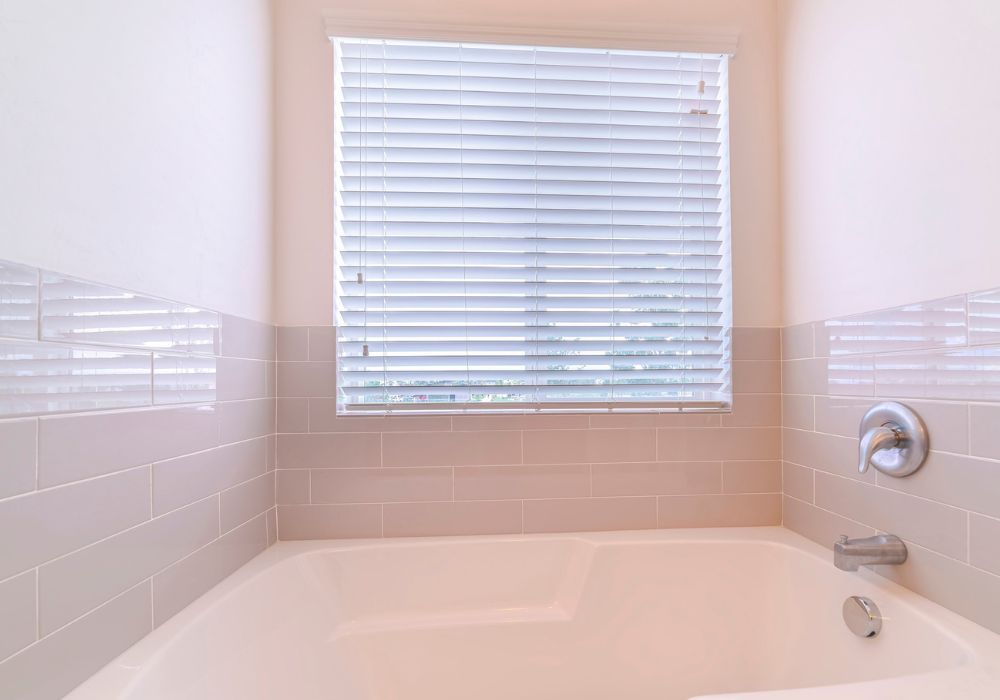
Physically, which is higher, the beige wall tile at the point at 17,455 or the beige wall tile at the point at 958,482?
the beige wall tile at the point at 17,455

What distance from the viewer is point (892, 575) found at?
123 cm

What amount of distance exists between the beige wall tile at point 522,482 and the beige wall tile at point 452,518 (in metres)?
0.03

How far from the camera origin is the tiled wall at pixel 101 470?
2.35 ft

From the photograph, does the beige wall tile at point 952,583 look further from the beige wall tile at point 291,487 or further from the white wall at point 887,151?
the beige wall tile at point 291,487

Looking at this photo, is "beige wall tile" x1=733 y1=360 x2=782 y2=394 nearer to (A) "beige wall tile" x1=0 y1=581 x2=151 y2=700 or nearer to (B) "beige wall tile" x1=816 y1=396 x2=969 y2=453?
(B) "beige wall tile" x1=816 y1=396 x2=969 y2=453

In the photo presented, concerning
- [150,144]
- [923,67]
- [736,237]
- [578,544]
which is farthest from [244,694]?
[923,67]

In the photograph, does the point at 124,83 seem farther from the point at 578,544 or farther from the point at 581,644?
the point at 581,644

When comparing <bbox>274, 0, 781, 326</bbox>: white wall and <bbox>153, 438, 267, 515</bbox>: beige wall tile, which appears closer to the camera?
<bbox>153, 438, 267, 515</bbox>: beige wall tile

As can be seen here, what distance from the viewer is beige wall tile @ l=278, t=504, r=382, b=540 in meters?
1.62

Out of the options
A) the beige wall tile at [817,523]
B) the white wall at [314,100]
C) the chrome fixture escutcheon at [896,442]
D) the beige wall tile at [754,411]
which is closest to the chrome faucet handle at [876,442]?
the chrome fixture escutcheon at [896,442]

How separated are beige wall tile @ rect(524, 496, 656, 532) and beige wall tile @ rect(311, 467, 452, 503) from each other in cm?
33

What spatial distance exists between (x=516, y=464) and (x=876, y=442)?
0.94 m

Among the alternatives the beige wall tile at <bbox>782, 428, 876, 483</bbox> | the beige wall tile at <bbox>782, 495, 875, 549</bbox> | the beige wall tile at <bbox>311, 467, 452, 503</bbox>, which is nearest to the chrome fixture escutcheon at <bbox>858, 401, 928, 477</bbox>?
the beige wall tile at <bbox>782, 428, 876, 483</bbox>

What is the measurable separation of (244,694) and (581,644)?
87cm
